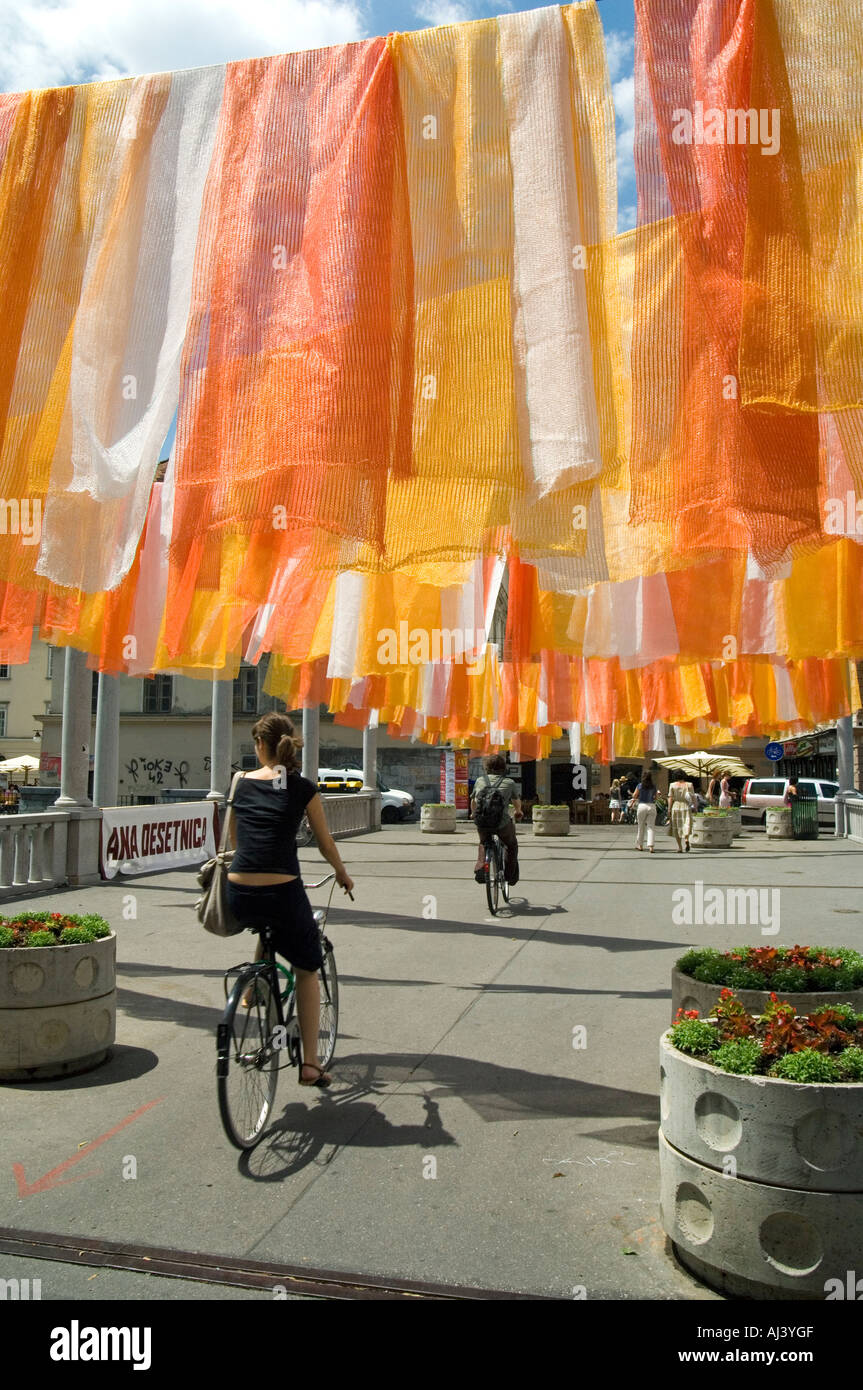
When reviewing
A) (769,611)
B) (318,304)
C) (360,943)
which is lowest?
(360,943)

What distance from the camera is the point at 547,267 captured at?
4.23 m

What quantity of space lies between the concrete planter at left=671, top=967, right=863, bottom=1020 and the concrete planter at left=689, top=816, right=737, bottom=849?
1962 cm

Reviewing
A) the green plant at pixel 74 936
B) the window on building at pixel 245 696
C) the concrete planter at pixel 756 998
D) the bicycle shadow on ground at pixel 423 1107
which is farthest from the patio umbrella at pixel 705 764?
the green plant at pixel 74 936

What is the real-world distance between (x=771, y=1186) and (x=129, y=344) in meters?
4.57

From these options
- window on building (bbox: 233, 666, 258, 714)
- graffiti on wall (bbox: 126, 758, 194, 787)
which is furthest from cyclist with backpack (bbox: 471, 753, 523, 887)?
graffiti on wall (bbox: 126, 758, 194, 787)

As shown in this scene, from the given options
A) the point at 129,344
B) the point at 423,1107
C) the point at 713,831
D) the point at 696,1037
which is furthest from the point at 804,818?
the point at 129,344

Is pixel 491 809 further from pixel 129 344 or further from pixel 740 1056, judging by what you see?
pixel 740 1056

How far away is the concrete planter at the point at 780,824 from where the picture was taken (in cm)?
2681

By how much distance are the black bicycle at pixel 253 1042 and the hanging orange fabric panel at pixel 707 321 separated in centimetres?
281

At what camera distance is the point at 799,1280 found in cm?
317
